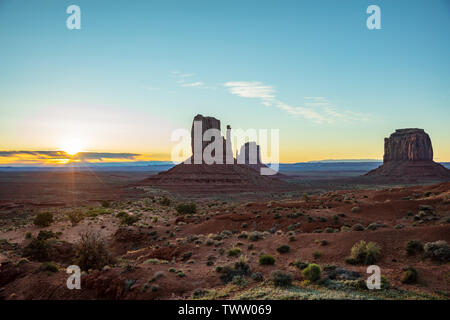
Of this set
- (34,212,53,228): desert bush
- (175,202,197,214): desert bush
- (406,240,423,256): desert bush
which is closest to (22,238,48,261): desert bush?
(34,212,53,228): desert bush

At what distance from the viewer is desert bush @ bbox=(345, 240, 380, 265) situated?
11.5 metres

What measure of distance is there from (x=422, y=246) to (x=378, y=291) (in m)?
5.29

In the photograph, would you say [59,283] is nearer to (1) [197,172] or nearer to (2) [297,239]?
(2) [297,239]

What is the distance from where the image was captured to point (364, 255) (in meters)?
11.7

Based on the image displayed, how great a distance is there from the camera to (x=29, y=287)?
35.2ft

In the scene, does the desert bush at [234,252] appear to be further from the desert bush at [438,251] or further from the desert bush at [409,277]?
the desert bush at [438,251]

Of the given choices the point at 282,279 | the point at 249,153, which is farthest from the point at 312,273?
the point at 249,153

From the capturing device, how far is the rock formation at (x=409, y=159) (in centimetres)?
10544

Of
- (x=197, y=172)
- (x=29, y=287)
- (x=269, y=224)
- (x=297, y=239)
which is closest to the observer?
(x=29, y=287)

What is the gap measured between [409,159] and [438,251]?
134872 mm

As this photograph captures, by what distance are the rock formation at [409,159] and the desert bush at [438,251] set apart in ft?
343

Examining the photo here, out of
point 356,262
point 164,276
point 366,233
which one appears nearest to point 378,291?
point 356,262
